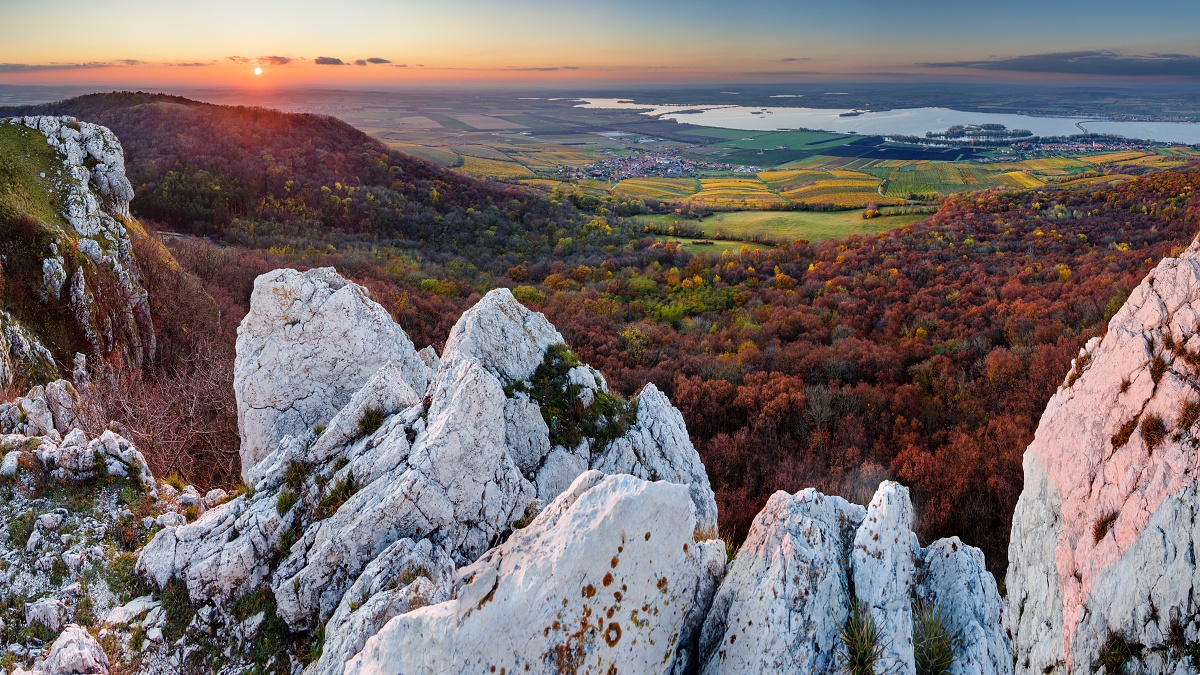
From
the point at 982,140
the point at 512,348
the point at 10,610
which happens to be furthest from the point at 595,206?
the point at 982,140

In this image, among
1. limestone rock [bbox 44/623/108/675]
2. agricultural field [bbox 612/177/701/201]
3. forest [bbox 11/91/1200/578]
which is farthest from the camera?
agricultural field [bbox 612/177/701/201]

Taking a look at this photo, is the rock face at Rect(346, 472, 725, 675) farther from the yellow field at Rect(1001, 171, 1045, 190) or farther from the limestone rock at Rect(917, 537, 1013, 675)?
the yellow field at Rect(1001, 171, 1045, 190)

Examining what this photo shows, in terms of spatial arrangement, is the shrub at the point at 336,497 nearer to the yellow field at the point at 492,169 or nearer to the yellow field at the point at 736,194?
the yellow field at the point at 736,194

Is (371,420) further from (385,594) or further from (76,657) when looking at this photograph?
(76,657)

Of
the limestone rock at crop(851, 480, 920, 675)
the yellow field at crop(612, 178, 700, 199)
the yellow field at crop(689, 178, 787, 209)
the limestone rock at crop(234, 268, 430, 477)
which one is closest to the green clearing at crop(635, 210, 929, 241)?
the yellow field at crop(689, 178, 787, 209)

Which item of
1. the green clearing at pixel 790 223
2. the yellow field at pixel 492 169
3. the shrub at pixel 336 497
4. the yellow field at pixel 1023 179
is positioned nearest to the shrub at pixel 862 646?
the shrub at pixel 336 497

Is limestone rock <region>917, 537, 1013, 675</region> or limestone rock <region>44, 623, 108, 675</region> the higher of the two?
limestone rock <region>917, 537, 1013, 675</region>

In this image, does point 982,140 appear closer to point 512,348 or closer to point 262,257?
point 262,257
